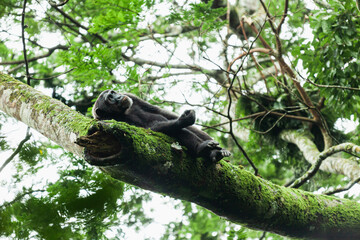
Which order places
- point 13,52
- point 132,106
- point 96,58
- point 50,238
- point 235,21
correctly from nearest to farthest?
point 50,238
point 132,106
point 96,58
point 13,52
point 235,21

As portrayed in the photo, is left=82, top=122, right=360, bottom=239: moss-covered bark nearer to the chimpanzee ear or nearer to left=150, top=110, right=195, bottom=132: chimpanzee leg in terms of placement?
left=150, top=110, right=195, bottom=132: chimpanzee leg

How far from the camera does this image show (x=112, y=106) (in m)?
4.44

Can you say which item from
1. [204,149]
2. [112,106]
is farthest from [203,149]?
[112,106]

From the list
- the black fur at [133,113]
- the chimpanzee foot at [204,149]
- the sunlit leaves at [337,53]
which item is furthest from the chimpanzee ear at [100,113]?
the sunlit leaves at [337,53]

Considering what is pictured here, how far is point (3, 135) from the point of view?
3.19 metres

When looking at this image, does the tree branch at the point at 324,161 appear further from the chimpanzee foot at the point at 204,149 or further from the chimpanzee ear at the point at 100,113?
the chimpanzee ear at the point at 100,113

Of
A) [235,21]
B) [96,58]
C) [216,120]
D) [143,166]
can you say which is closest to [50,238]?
[143,166]

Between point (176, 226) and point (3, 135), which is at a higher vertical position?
point (176, 226)

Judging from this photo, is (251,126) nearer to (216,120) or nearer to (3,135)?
(216,120)

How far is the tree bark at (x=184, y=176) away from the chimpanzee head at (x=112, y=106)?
0.94 m

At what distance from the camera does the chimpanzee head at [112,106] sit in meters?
4.44

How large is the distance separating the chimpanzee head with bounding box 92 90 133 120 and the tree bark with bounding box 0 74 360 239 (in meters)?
0.94

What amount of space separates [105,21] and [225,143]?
18.9 ft

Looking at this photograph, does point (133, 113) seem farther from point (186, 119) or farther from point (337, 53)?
point (337, 53)
